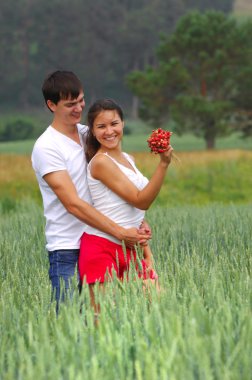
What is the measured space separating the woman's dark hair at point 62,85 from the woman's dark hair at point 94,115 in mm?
102

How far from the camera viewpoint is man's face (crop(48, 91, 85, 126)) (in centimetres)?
400

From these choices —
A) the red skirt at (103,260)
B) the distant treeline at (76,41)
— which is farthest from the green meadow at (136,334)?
the distant treeline at (76,41)

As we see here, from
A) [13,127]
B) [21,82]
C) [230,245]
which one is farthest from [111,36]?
[230,245]

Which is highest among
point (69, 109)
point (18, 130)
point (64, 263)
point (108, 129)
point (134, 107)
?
point (134, 107)

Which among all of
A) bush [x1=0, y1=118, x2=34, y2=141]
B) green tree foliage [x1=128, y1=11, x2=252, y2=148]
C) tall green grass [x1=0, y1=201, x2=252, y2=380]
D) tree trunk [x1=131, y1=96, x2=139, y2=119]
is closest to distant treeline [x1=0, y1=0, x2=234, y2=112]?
tree trunk [x1=131, y1=96, x2=139, y2=119]

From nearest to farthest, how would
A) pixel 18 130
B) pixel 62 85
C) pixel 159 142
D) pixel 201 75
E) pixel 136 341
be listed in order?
pixel 136 341, pixel 159 142, pixel 62 85, pixel 201 75, pixel 18 130

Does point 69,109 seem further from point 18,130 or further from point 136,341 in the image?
point 18,130

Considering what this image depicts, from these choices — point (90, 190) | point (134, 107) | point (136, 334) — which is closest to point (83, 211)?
point (90, 190)

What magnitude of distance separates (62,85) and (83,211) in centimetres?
59

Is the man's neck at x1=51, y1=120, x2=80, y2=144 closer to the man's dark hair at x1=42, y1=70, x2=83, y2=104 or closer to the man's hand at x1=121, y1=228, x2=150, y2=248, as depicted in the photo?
the man's dark hair at x1=42, y1=70, x2=83, y2=104

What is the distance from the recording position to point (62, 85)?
3992mm

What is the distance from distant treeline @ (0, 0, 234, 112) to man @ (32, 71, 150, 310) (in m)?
59.7

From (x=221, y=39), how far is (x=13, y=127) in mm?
21868

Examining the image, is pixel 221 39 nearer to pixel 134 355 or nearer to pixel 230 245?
pixel 230 245
